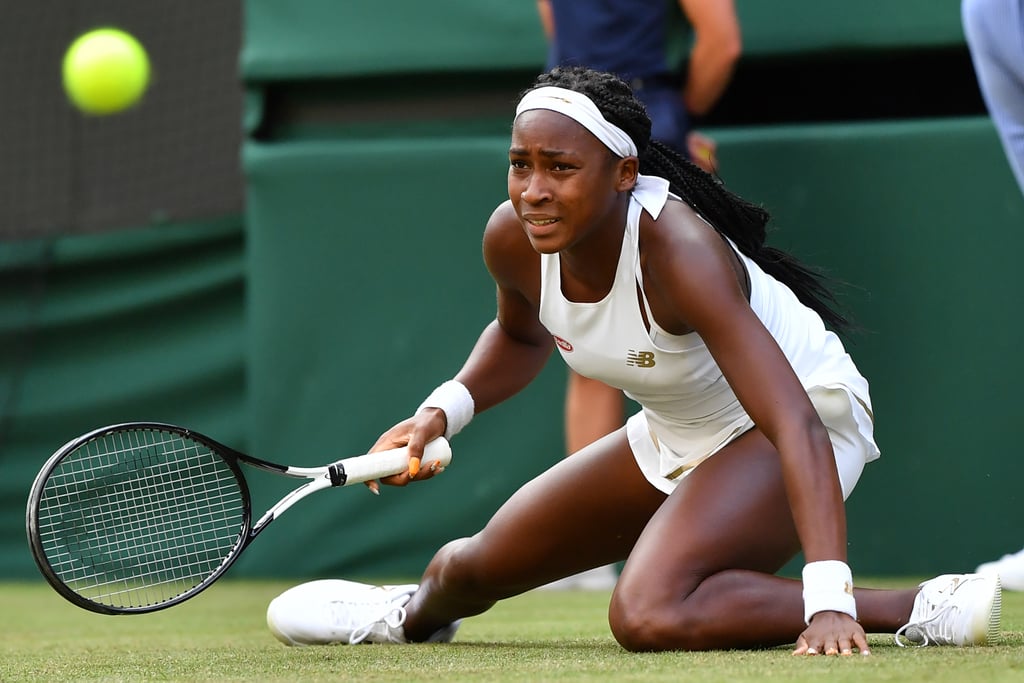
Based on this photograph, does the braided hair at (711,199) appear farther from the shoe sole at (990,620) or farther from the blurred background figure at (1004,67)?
the blurred background figure at (1004,67)

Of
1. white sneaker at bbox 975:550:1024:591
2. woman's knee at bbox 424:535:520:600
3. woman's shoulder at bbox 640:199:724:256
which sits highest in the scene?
woman's shoulder at bbox 640:199:724:256

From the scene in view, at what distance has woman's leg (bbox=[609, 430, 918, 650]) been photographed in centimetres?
228

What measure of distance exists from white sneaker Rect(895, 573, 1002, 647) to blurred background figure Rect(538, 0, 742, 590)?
5.73 feet

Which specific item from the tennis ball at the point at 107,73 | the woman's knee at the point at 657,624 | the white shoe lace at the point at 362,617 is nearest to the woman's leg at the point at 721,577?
the woman's knee at the point at 657,624

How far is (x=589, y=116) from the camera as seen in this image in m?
2.33

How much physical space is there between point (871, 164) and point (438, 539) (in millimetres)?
1692

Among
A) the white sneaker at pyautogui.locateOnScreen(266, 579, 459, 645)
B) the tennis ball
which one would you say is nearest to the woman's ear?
the white sneaker at pyautogui.locateOnScreen(266, 579, 459, 645)

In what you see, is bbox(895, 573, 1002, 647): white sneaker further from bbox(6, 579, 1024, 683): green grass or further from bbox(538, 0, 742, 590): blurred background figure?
bbox(538, 0, 742, 590): blurred background figure

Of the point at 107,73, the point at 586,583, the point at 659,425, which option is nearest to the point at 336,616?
the point at 659,425

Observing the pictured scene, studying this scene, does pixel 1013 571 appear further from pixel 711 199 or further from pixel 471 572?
pixel 471 572

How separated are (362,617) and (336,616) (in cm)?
5

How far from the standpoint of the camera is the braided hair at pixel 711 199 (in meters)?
2.43

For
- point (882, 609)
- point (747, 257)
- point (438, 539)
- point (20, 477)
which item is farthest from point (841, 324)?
point (20, 477)

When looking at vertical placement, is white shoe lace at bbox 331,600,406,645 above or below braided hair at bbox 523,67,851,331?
below
